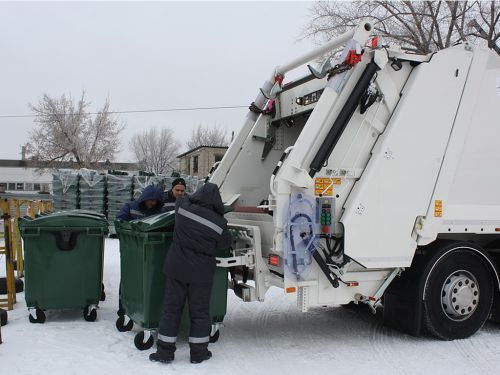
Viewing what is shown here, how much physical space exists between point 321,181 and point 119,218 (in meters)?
2.44

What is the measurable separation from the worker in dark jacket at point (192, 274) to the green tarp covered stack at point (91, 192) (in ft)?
37.9

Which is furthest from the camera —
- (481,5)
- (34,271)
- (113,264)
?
(481,5)

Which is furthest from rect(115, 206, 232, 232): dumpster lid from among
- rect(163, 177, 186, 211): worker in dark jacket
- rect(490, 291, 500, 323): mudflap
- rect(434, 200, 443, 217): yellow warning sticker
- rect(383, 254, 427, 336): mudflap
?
rect(490, 291, 500, 323): mudflap

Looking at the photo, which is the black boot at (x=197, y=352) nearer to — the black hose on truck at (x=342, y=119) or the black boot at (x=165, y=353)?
the black boot at (x=165, y=353)

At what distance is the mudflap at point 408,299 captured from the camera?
4824mm

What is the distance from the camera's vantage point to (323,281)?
4590 millimetres

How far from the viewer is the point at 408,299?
4.93 metres

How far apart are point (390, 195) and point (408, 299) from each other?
1.09m

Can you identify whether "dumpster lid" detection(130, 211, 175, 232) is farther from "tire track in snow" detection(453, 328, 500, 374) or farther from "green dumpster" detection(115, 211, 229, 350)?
"tire track in snow" detection(453, 328, 500, 374)

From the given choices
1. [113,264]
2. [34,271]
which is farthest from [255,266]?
[113,264]

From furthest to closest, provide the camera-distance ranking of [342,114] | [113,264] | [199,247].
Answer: [113,264] → [342,114] → [199,247]

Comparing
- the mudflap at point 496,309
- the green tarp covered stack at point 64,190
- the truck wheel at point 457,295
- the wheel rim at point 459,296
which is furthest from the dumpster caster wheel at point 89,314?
the green tarp covered stack at point 64,190

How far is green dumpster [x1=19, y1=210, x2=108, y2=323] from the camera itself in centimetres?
538

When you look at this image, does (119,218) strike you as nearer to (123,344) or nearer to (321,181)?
(123,344)
